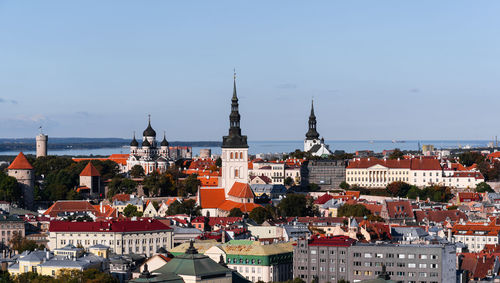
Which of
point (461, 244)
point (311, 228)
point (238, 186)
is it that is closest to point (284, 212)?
point (238, 186)

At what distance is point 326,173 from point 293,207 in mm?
25915

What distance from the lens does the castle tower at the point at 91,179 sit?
97562 mm

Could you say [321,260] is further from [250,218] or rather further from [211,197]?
[211,197]

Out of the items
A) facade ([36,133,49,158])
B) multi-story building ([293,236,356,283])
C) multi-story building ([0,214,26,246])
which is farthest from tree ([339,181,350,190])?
multi-story building ([293,236,356,283])

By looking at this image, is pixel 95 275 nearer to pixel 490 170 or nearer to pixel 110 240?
pixel 110 240

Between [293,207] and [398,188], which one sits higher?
[398,188]

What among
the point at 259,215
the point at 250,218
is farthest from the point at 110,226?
the point at 259,215

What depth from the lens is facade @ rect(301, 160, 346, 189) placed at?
10331 cm

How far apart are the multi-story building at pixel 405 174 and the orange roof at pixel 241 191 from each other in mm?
23112

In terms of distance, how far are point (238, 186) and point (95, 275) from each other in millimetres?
31738

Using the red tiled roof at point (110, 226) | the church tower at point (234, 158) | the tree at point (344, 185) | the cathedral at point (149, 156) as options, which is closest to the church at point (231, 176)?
the church tower at point (234, 158)

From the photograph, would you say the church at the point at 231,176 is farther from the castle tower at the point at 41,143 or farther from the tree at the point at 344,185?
the castle tower at the point at 41,143

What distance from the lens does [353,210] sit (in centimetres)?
7619

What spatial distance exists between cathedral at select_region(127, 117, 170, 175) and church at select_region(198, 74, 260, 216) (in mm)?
24754
